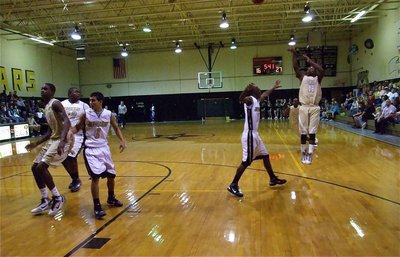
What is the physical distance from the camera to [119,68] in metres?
30.2

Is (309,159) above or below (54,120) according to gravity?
below

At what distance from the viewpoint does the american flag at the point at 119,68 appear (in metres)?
30.2

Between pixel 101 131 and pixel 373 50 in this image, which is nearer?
pixel 101 131

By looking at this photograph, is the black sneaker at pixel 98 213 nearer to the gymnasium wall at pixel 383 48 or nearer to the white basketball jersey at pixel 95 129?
the white basketball jersey at pixel 95 129

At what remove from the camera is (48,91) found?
482 cm

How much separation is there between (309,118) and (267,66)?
72.2 ft

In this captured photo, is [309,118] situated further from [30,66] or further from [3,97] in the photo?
[30,66]

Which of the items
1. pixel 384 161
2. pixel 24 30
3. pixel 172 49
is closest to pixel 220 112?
pixel 172 49

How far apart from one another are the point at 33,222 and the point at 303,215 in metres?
3.15

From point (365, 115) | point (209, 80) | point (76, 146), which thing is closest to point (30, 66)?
point (209, 80)

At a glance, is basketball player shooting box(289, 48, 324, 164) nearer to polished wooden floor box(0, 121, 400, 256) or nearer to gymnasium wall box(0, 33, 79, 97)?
polished wooden floor box(0, 121, 400, 256)

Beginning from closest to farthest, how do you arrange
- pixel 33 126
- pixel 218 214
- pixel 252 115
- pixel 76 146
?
pixel 218 214, pixel 252 115, pixel 76 146, pixel 33 126

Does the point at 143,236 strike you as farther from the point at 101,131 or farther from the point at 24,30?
the point at 24,30

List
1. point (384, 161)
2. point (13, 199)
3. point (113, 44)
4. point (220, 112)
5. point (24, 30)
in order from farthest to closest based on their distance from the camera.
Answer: point (220, 112), point (113, 44), point (24, 30), point (384, 161), point (13, 199)
